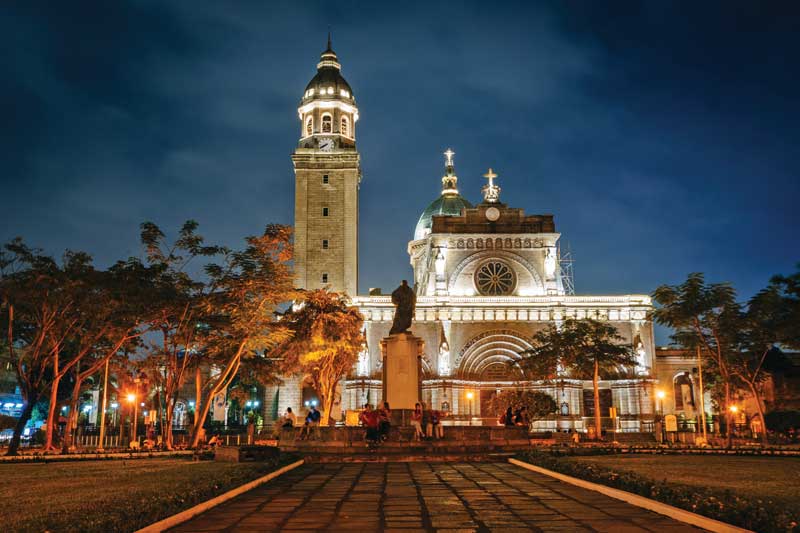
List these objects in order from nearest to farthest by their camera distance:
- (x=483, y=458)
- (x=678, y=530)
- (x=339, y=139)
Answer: (x=678, y=530) < (x=483, y=458) < (x=339, y=139)

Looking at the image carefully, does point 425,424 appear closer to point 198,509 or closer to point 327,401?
point 198,509

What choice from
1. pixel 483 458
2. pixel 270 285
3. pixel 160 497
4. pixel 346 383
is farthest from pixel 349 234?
pixel 160 497

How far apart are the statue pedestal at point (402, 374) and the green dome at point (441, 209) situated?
196ft

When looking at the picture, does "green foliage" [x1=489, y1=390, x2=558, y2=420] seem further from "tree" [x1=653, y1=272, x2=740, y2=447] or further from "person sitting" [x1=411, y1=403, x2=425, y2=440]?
"person sitting" [x1=411, y1=403, x2=425, y2=440]

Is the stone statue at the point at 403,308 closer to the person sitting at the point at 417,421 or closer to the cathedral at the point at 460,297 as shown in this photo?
the person sitting at the point at 417,421

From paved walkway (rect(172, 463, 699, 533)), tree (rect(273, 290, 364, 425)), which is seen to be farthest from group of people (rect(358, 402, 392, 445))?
tree (rect(273, 290, 364, 425))

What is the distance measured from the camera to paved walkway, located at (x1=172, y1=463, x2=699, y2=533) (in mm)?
8523

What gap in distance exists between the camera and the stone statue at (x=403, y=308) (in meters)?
25.3

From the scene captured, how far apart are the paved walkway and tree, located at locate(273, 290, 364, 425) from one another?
22.6m

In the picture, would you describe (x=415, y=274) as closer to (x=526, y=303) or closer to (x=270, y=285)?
(x=526, y=303)

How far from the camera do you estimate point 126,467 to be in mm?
17438

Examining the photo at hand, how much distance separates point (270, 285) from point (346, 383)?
96.2 feet

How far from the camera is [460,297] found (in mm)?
60000

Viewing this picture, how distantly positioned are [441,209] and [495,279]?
2502 centimetres
